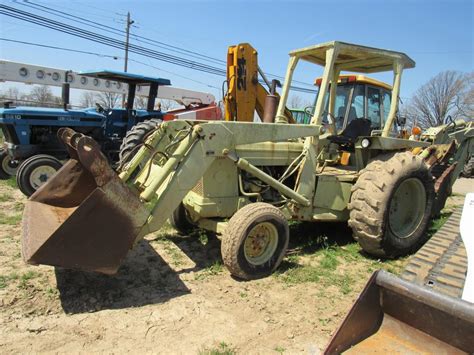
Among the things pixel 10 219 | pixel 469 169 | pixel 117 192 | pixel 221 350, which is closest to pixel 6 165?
pixel 10 219

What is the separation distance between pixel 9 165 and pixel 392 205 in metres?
8.48

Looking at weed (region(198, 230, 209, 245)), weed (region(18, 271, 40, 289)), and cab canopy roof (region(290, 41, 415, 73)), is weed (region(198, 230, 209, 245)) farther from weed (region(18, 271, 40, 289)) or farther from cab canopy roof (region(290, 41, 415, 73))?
cab canopy roof (region(290, 41, 415, 73))

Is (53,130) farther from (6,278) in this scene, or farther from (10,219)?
(6,278)

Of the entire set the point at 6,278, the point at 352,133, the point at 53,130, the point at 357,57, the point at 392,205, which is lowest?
the point at 6,278

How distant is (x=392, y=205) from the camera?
17.3 feet

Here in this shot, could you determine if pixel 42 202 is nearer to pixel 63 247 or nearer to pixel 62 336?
pixel 63 247

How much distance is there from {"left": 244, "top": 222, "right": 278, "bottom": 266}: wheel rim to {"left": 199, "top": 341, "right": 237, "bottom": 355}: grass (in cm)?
118

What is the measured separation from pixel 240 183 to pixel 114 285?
5.82 feet

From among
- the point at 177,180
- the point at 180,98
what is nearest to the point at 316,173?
the point at 177,180

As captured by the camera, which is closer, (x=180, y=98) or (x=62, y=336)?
(x=62, y=336)

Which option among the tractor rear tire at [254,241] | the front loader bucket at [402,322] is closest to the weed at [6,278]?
the tractor rear tire at [254,241]

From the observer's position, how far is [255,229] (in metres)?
4.18

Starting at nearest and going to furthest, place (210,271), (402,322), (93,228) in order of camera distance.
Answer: (402,322)
(93,228)
(210,271)

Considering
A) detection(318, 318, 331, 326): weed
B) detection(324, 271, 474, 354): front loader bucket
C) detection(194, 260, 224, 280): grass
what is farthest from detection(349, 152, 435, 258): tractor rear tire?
detection(324, 271, 474, 354): front loader bucket
